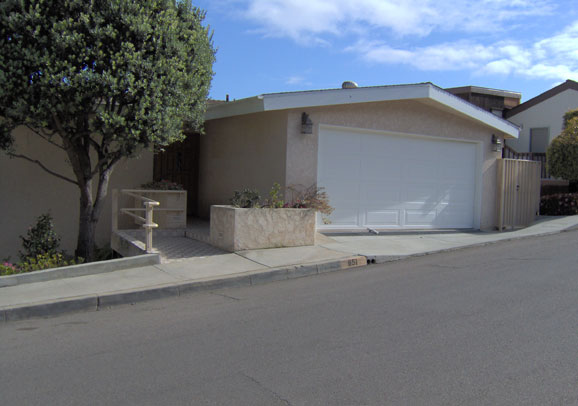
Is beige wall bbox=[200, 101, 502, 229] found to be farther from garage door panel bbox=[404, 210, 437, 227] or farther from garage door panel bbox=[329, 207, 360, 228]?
garage door panel bbox=[404, 210, 437, 227]

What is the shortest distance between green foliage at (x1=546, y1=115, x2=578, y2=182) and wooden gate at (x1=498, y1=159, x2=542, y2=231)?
2377mm

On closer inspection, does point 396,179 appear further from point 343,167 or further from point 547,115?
point 547,115

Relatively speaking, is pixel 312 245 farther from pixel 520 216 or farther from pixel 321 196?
pixel 520 216

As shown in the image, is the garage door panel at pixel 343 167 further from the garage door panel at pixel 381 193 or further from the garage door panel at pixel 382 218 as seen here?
the garage door panel at pixel 382 218

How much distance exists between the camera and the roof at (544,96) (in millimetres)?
21353

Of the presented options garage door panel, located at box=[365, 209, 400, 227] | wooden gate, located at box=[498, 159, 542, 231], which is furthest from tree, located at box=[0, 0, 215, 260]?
wooden gate, located at box=[498, 159, 542, 231]

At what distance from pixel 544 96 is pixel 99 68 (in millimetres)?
20901

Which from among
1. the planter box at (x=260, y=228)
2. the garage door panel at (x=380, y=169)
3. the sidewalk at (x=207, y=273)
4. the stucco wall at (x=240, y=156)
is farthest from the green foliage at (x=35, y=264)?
the garage door panel at (x=380, y=169)

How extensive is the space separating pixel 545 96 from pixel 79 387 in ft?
77.4

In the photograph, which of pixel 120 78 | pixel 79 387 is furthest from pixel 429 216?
pixel 79 387

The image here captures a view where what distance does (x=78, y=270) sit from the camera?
7.48 meters

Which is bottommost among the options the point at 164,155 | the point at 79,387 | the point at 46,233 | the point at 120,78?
the point at 79,387

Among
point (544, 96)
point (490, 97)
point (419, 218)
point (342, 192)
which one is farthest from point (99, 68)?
point (544, 96)

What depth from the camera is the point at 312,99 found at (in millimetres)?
9781
